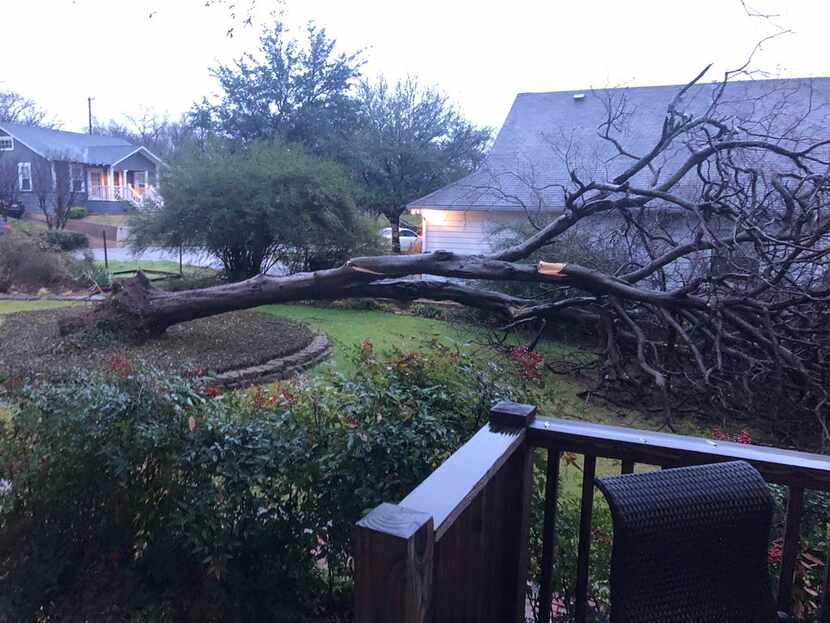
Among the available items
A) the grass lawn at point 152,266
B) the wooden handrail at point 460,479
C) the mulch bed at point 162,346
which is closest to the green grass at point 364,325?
the mulch bed at point 162,346

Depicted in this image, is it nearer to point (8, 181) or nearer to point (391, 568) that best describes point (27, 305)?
point (391, 568)

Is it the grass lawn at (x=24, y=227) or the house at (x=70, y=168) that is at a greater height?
the house at (x=70, y=168)

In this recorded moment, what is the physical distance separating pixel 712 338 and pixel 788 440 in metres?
1.19

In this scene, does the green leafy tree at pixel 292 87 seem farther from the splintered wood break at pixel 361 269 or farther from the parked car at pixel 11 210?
the splintered wood break at pixel 361 269

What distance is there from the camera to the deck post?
120cm

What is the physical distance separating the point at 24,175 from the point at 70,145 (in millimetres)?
3318

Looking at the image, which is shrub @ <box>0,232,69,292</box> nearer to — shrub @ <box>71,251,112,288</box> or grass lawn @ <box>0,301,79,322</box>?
shrub @ <box>71,251,112,288</box>

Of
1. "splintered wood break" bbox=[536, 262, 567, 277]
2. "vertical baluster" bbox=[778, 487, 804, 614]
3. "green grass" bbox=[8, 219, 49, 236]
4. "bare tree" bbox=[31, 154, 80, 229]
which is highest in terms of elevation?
"bare tree" bbox=[31, 154, 80, 229]

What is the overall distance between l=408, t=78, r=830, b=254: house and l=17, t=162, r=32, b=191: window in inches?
1045

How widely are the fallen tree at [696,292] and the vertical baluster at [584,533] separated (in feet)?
12.7

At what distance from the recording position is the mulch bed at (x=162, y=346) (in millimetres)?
7434

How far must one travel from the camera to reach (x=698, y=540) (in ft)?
5.56

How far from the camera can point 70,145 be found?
35656 mm

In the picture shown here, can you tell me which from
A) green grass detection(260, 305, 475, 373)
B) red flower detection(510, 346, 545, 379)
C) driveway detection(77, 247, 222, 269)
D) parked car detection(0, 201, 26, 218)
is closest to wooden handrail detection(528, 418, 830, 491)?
red flower detection(510, 346, 545, 379)
